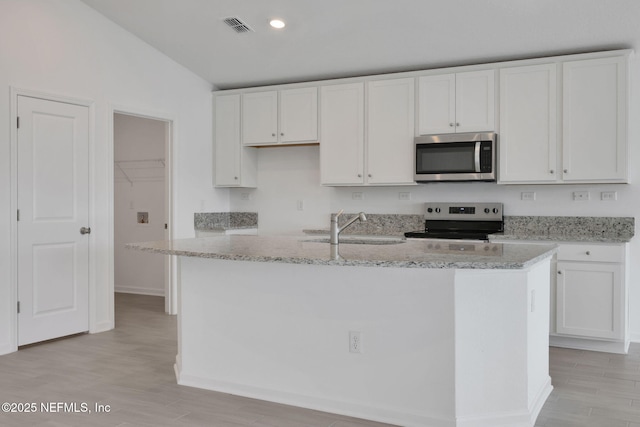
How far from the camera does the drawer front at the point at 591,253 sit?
4109mm

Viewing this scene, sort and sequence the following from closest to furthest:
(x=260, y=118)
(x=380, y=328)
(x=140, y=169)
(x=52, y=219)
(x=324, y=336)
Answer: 1. (x=380, y=328)
2. (x=324, y=336)
3. (x=52, y=219)
4. (x=260, y=118)
5. (x=140, y=169)

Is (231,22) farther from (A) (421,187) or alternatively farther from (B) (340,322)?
(B) (340,322)

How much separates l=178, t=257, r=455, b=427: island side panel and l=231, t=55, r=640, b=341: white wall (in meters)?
2.63

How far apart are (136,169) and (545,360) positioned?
17.2 ft

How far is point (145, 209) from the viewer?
6715 millimetres

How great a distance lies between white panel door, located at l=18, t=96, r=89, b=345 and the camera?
13.9 feet

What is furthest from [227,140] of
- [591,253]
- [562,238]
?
[591,253]

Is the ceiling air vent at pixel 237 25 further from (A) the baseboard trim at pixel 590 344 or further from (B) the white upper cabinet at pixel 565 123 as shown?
(A) the baseboard trim at pixel 590 344

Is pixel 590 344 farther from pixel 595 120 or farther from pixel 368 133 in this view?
pixel 368 133

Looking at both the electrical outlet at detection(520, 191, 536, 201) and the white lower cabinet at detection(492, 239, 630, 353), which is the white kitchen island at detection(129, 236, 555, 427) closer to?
the white lower cabinet at detection(492, 239, 630, 353)

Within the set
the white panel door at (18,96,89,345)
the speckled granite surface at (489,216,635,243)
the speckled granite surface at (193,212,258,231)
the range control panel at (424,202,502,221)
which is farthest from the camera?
the speckled granite surface at (193,212,258,231)

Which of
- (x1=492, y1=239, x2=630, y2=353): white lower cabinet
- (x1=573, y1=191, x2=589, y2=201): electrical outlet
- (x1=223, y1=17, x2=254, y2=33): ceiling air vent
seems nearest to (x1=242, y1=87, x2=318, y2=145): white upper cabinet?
(x1=223, y1=17, x2=254, y2=33): ceiling air vent

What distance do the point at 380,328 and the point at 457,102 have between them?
273 cm

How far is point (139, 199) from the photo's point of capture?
266 inches
